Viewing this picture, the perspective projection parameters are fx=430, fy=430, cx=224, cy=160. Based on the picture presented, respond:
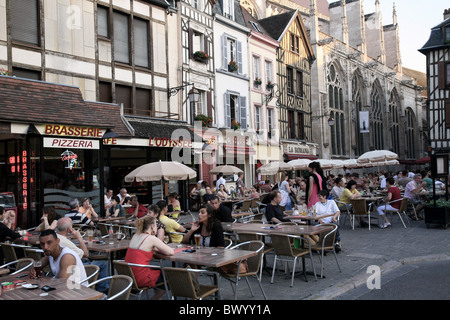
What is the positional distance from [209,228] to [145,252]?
1.47 meters

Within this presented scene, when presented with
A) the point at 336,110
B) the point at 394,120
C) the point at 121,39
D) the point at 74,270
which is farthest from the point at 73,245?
the point at 394,120

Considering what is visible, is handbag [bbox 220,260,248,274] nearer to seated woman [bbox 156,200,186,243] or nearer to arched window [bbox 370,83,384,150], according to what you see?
seated woman [bbox 156,200,186,243]

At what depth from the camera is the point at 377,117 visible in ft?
146

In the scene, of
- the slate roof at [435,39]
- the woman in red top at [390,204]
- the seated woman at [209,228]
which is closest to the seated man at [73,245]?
the seated woman at [209,228]

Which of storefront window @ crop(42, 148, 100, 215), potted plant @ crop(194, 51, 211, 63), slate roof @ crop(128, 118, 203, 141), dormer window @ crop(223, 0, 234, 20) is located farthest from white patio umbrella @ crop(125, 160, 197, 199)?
dormer window @ crop(223, 0, 234, 20)

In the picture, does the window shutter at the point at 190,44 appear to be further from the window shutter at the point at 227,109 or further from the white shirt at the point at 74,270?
the white shirt at the point at 74,270

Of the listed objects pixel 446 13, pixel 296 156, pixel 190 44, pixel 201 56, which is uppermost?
pixel 446 13

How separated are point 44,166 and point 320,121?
79.3ft

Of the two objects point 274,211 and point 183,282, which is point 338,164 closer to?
point 274,211

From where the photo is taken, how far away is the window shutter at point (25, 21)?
12703mm

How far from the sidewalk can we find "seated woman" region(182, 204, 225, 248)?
695mm

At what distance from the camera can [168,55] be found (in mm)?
17969

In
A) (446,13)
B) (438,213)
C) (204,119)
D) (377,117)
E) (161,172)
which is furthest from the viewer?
(377,117)

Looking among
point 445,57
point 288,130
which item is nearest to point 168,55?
point 288,130
